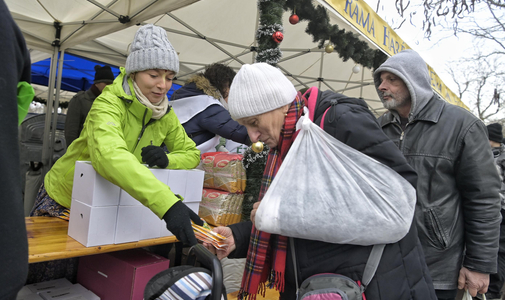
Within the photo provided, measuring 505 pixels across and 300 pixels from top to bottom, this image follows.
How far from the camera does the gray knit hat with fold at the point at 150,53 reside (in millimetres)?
1902

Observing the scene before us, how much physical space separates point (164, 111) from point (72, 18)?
3332mm

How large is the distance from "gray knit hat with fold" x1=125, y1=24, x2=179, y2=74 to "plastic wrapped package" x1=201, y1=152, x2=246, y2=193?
2.81 feet

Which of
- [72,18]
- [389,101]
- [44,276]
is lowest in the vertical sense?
[44,276]

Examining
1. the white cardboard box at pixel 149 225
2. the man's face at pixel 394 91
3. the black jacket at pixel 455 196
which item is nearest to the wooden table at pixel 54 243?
the white cardboard box at pixel 149 225

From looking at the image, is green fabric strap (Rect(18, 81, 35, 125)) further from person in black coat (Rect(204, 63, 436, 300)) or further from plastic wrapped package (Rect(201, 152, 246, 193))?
plastic wrapped package (Rect(201, 152, 246, 193))

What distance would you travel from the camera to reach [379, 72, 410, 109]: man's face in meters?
1.98

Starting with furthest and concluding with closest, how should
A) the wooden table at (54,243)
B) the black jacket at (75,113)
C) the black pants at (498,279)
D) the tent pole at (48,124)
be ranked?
the tent pole at (48,124)
the black jacket at (75,113)
the black pants at (498,279)
the wooden table at (54,243)

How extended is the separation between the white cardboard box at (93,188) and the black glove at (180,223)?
0.42 meters

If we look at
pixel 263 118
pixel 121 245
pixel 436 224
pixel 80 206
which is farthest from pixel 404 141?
pixel 80 206

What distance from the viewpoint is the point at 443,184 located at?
176cm

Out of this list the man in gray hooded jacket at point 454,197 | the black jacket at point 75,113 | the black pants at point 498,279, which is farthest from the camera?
the black jacket at point 75,113

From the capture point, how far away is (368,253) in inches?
44.0

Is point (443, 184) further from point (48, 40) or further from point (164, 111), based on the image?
point (48, 40)

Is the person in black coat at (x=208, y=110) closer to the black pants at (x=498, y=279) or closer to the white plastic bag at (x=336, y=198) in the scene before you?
the white plastic bag at (x=336, y=198)
